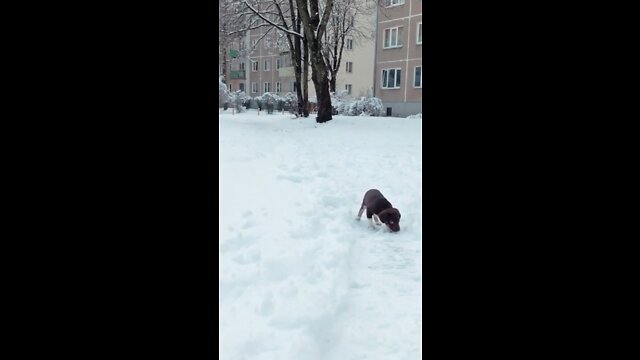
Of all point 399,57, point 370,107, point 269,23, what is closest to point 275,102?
point 370,107

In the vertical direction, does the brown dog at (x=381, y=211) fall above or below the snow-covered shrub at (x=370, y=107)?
below

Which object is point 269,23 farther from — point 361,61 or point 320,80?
point 361,61

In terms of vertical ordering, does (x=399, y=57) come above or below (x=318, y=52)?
above

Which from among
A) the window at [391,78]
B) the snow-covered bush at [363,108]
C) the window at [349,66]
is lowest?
the snow-covered bush at [363,108]

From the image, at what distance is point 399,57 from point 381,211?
82.1 feet

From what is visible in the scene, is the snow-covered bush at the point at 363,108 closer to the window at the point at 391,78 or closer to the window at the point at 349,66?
the window at the point at 391,78

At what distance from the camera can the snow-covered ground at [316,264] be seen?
2.63m

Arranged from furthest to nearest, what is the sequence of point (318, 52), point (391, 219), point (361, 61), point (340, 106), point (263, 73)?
point (263, 73) → point (361, 61) → point (340, 106) → point (318, 52) → point (391, 219)

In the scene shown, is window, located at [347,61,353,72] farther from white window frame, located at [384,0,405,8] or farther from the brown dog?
the brown dog

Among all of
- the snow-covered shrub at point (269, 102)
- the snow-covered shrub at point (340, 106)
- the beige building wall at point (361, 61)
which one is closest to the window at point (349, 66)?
the beige building wall at point (361, 61)

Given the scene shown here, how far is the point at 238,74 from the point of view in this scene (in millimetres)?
44844

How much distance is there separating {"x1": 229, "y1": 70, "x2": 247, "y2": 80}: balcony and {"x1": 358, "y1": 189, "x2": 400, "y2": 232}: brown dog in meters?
41.3

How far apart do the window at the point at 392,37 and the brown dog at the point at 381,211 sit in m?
24.8
